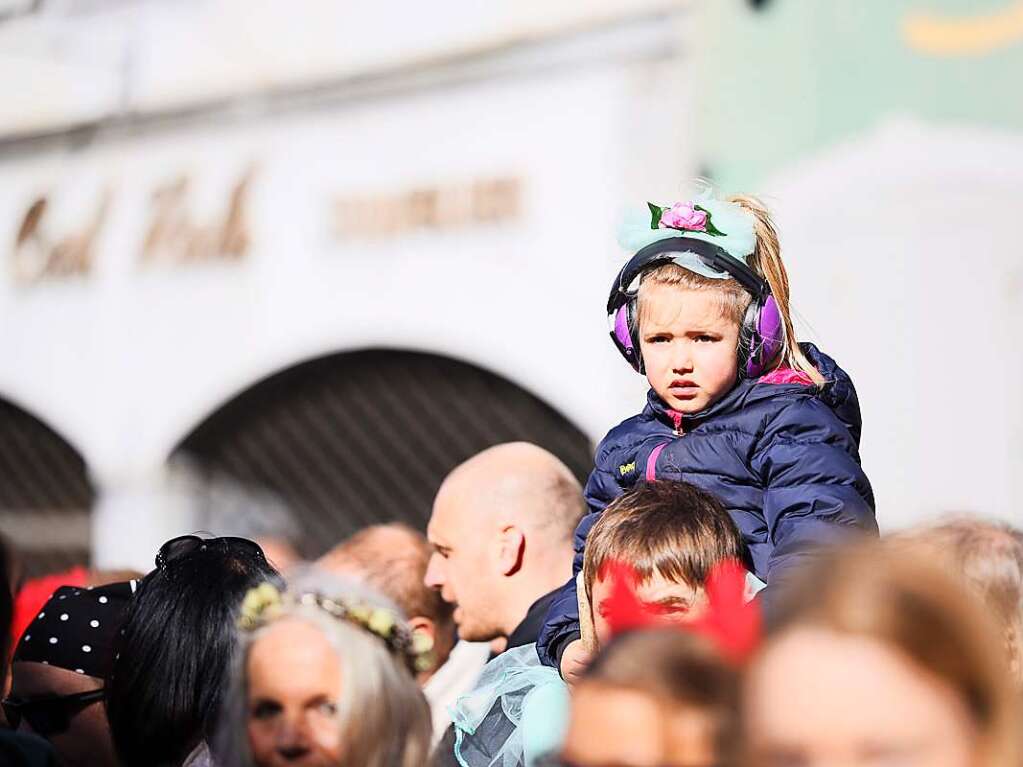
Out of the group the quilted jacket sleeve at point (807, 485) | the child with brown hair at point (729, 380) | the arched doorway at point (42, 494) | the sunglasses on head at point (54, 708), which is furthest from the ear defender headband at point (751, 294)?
the arched doorway at point (42, 494)

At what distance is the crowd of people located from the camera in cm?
132

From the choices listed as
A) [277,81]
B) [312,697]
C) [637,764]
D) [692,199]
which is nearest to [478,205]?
[277,81]

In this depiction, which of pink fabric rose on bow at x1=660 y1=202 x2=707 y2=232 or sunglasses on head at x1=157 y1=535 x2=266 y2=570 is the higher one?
pink fabric rose on bow at x1=660 y1=202 x2=707 y2=232

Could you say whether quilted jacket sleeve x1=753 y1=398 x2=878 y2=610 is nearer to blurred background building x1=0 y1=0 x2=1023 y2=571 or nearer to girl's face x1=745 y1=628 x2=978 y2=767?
girl's face x1=745 y1=628 x2=978 y2=767

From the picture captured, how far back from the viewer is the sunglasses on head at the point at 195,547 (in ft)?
8.16

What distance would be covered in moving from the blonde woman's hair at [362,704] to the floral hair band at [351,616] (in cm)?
1

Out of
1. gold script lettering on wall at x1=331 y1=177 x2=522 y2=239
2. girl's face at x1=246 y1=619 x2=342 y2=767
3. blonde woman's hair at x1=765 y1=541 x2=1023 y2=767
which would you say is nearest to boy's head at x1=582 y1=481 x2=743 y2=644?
girl's face at x1=246 y1=619 x2=342 y2=767

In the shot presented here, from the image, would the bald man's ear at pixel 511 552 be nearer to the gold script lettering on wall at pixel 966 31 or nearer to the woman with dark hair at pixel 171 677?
the woman with dark hair at pixel 171 677

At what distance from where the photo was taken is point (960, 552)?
2439 mm

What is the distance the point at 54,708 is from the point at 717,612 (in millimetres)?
1420

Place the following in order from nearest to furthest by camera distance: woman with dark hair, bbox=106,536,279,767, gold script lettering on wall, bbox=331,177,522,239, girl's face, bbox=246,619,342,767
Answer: girl's face, bbox=246,619,342,767
woman with dark hair, bbox=106,536,279,767
gold script lettering on wall, bbox=331,177,522,239

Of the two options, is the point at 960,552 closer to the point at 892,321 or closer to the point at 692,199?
the point at 692,199

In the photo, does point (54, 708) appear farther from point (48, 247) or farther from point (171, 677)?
point (48, 247)

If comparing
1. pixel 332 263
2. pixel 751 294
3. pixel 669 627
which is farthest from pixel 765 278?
pixel 332 263
